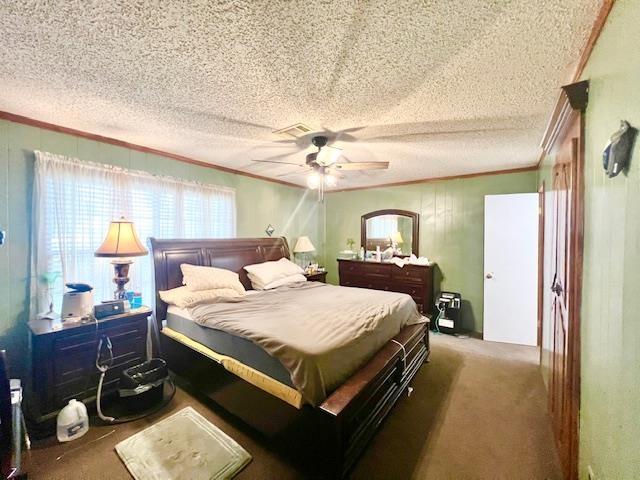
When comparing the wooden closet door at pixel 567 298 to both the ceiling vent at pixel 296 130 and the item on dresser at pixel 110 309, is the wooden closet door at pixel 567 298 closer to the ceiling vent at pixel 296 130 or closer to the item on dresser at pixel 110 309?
the ceiling vent at pixel 296 130

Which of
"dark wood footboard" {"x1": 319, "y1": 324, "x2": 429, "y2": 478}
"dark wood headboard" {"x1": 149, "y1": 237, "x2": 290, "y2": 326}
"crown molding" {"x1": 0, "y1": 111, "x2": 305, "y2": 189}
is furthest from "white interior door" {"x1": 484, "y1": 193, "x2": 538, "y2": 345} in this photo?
"crown molding" {"x1": 0, "y1": 111, "x2": 305, "y2": 189}

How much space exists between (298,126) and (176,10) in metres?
1.28

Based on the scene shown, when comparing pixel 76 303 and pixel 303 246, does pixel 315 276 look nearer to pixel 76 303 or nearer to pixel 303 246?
pixel 303 246

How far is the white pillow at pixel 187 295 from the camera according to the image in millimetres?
2717

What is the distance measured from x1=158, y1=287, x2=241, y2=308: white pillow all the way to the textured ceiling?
1.65m

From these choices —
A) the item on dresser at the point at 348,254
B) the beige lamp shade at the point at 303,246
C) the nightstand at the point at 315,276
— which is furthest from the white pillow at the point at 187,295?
the item on dresser at the point at 348,254

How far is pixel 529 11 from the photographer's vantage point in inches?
44.8

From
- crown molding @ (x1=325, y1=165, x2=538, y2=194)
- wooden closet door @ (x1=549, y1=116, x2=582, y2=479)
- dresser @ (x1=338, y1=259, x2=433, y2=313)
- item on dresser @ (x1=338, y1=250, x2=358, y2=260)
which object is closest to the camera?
wooden closet door @ (x1=549, y1=116, x2=582, y2=479)

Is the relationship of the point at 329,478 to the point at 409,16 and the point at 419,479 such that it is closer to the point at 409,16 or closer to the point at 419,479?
the point at 419,479

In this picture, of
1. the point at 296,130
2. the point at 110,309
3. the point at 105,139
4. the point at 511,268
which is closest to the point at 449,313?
the point at 511,268

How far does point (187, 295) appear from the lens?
2.81m

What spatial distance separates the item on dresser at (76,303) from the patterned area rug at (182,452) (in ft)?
3.60

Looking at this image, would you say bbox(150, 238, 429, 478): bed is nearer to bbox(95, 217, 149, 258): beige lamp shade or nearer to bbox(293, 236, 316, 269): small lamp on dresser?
bbox(95, 217, 149, 258): beige lamp shade

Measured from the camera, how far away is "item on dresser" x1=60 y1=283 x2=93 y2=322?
2.22 m
